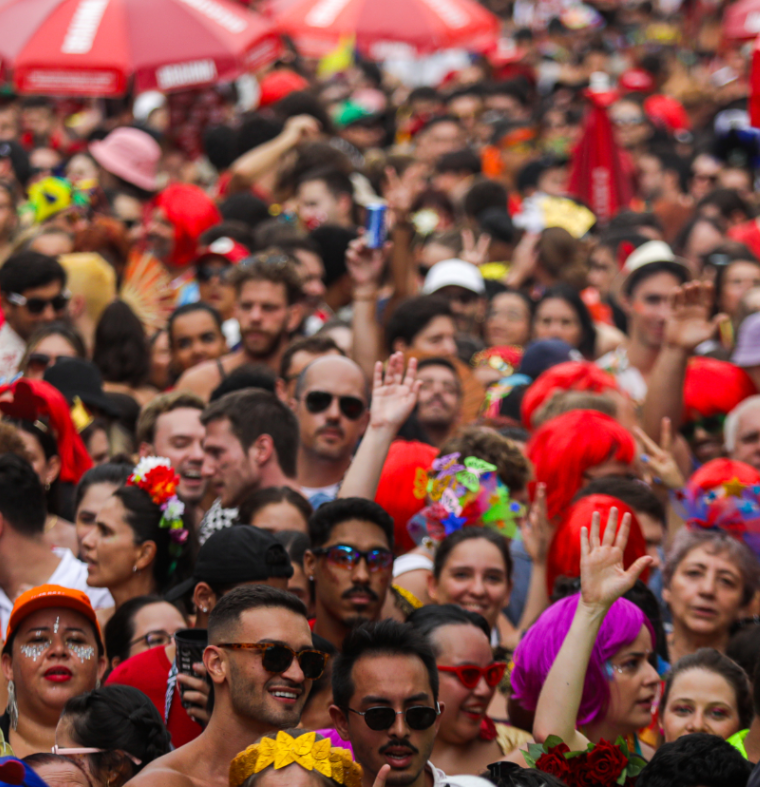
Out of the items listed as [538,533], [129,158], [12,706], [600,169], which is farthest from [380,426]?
[600,169]

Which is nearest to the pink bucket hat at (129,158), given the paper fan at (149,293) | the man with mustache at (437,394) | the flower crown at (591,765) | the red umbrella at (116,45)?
the red umbrella at (116,45)

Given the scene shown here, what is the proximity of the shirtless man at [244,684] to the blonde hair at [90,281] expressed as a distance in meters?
3.92

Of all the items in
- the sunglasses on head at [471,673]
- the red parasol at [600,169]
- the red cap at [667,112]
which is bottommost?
the red cap at [667,112]

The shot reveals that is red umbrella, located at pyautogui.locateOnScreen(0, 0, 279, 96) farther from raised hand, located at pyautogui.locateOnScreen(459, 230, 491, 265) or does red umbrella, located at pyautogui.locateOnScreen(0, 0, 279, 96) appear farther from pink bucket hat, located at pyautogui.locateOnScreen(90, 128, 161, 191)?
raised hand, located at pyautogui.locateOnScreen(459, 230, 491, 265)

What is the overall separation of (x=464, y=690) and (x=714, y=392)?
2899 mm

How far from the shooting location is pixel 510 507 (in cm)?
506

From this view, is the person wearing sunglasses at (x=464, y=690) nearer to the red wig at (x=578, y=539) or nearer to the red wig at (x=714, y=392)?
the red wig at (x=578, y=539)

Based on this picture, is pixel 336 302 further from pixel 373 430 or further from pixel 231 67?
pixel 373 430

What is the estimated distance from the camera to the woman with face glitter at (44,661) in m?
3.86

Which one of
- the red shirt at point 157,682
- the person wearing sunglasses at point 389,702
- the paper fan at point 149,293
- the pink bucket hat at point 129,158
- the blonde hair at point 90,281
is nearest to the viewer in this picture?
the person wearing sunglasses at point 389,702

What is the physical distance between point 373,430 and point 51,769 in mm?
2085

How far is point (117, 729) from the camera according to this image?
3.39 metres

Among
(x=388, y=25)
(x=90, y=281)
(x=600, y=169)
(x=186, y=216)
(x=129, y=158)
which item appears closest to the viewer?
(x=90, y=281)

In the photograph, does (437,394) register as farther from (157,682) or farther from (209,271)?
(157,682)
